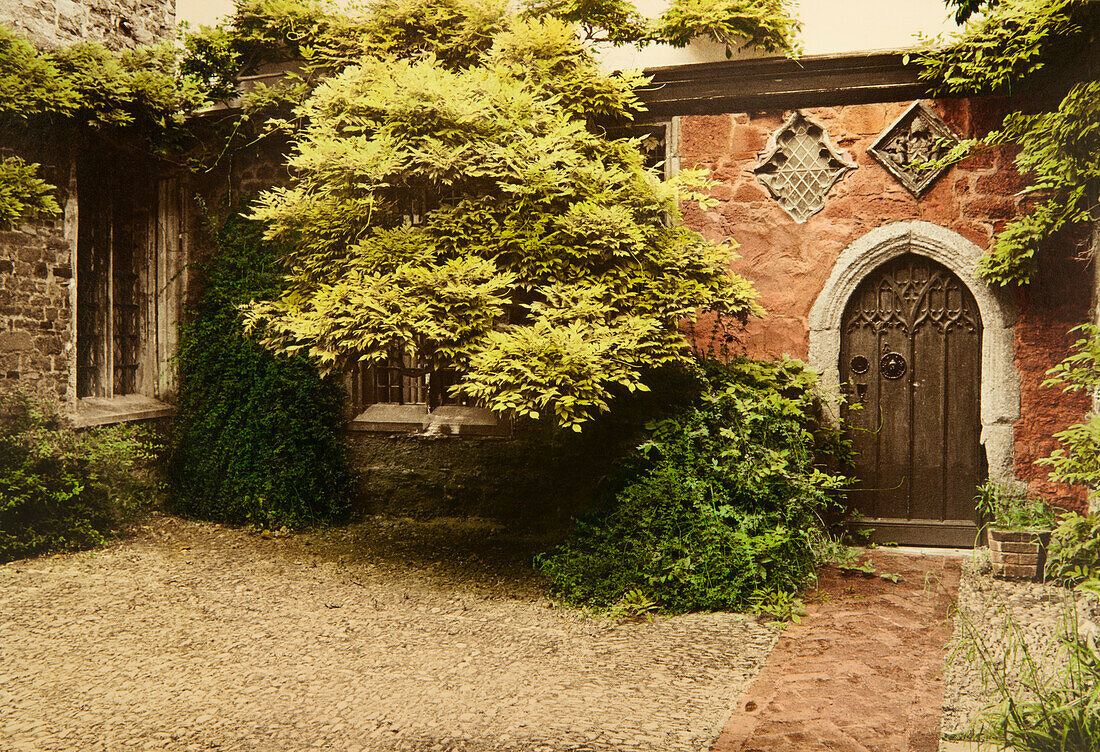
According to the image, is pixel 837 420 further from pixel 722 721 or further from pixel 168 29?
pixel 168 29

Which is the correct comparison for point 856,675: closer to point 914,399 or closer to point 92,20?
point 914,399

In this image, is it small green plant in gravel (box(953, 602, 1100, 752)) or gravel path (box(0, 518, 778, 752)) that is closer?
small green plant in gravel (box(953, 602, 1100, 752))

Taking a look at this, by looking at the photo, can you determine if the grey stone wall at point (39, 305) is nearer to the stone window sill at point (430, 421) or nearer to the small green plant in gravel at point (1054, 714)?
the stone window sill at point (430, 421)

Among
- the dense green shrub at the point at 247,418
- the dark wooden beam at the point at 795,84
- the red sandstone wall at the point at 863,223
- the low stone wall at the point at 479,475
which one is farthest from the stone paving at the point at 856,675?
the dense green shrub at the point at 247,418

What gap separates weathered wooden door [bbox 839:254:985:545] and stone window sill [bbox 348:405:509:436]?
308 cm

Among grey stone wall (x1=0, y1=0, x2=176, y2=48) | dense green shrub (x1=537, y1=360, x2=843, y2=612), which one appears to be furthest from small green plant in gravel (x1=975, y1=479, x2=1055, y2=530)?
grey stone wall (x1=0, y1=0, x2=176, y2=48)

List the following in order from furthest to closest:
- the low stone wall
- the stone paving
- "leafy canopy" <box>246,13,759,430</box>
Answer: the low stone wall → "leafy canopy" <box>246,13,759,430</box> → the stone paving

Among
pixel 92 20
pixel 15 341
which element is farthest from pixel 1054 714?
pixel 92 20

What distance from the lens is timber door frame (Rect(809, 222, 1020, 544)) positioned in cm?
583

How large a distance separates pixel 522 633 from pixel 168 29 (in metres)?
7.36

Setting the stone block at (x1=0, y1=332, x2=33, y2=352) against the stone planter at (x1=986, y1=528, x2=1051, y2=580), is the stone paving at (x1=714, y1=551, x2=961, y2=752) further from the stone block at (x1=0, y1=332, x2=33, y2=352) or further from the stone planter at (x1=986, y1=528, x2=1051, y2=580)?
the stone block at (x1=0, y1=332, x2=33, y2=352)

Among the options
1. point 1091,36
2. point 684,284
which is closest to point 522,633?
point 684,284

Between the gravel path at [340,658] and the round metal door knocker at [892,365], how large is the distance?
259 cm

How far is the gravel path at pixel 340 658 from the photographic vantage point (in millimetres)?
3230
